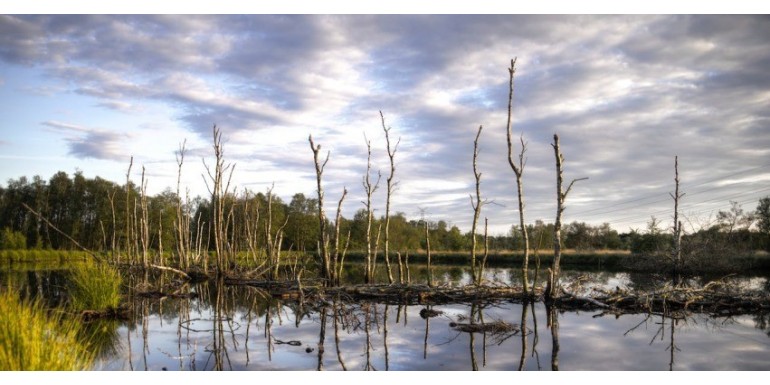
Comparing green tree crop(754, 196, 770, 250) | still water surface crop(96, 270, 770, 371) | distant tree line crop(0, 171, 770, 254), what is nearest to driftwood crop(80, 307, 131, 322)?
still water surface crop(96, 270, 770, 371)

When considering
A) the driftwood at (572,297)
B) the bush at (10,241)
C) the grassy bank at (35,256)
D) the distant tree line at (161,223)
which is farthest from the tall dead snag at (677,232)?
the bush at (10,241)

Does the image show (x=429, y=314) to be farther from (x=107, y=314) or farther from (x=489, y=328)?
(x=107, y=314)

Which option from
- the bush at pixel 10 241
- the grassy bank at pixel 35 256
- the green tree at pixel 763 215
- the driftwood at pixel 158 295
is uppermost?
the green tree at pixel 763 215

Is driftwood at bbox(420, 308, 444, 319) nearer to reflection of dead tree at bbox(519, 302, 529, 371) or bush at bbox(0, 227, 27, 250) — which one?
reflection of dead tree at bbox(519, 302, 529, 371)

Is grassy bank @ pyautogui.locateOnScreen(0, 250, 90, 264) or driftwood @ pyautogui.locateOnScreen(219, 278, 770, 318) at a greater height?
grassy bank @ pyautogui.locateOnScreen(0, 250, 90, 264)

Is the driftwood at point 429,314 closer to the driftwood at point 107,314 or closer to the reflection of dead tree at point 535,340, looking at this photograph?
the reflection of dead tree at point 535,340

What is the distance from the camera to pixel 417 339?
1000 cm

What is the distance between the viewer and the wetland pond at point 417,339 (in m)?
8.02

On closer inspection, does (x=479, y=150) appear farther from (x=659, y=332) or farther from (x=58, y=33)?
(x=58, y=33)

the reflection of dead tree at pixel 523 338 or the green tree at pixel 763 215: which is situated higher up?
the green tree at pixel 763 215

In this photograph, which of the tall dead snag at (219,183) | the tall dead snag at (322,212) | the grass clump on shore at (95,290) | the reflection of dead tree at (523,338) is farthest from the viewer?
the tall dead snag at (219,183)

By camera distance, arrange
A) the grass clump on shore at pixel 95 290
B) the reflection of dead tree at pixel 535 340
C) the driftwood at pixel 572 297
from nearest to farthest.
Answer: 1. the reflection of dead tree at pixel 535 340
2. the grass clump on shore at pixel 95 290
3. the driftwood at pixel 572 297

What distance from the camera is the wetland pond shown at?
8.02m

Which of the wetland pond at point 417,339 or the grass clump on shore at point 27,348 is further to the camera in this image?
the wetland pond at point 417,339
